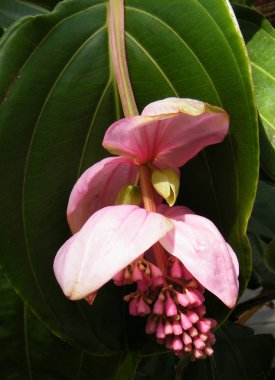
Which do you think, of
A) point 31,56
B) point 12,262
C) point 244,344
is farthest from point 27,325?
point 244,344

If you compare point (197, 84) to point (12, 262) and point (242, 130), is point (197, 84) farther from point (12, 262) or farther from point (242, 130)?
point (12, 262)

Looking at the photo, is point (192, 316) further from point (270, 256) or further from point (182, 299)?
point (270, 256)

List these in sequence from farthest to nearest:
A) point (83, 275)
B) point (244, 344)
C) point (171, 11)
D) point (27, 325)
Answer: point (244, 344)
point (27, 325)
point (171, 11)
point (83, 275)

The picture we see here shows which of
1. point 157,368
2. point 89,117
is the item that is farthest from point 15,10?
point 157,368

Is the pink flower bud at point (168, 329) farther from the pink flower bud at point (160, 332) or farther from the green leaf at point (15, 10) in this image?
the green leaf at point (15, 10)

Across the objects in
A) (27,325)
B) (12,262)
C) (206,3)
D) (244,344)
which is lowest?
(244,344)

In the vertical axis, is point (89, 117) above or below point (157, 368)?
above

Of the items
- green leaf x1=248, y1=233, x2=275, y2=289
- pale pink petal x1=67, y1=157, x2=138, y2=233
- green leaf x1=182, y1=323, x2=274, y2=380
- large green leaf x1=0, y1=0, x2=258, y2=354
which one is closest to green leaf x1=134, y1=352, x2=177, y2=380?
green leaf x1=182, y1=323, x2=274, y2=380
